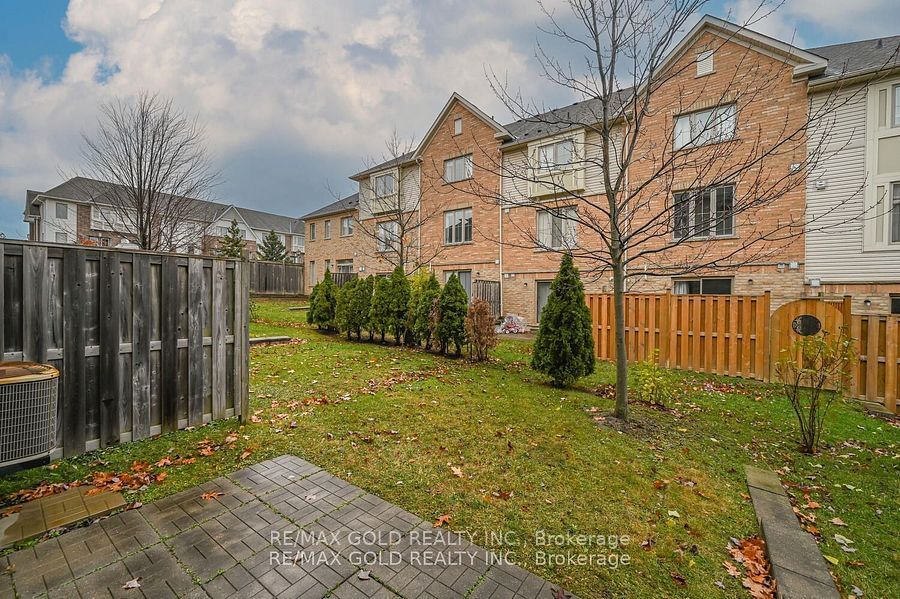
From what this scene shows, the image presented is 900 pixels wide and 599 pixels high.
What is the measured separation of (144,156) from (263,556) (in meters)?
12.4

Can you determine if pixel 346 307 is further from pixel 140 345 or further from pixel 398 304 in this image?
pixel 140 345

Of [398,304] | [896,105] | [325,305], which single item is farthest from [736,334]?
[325,305]

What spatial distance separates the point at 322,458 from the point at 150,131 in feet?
38.1

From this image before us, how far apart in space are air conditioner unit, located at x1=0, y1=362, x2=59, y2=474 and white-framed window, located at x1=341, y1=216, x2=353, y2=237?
24.5m

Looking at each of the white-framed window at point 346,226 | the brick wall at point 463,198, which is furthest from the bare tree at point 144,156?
the white-framed window at point 346,226

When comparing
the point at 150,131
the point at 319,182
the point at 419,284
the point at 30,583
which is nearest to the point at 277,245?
the point at 319,182

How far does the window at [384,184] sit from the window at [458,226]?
14.4ft

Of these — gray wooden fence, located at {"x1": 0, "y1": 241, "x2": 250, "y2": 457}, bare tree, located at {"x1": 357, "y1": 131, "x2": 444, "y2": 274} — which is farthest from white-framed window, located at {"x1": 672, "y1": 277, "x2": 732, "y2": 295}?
gray wooden fence, located at {"x1": 0, "y1": 241, "x2": 250, "y2": 457}

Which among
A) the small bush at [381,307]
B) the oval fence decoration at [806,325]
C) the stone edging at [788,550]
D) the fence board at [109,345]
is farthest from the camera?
the small bush at [381,307]

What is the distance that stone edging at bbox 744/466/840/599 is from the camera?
2229 millimetres

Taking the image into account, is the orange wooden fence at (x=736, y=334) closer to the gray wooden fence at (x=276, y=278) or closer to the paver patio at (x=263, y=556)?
the paver patio at (x=263, y=556)

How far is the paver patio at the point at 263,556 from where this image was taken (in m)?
2.12

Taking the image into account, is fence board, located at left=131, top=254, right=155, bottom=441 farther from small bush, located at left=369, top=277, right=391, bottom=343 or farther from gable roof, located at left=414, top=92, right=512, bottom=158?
gable roof, located at left=414, top=92, right=512, bottom=158

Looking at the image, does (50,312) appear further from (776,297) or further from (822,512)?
(776,297)
